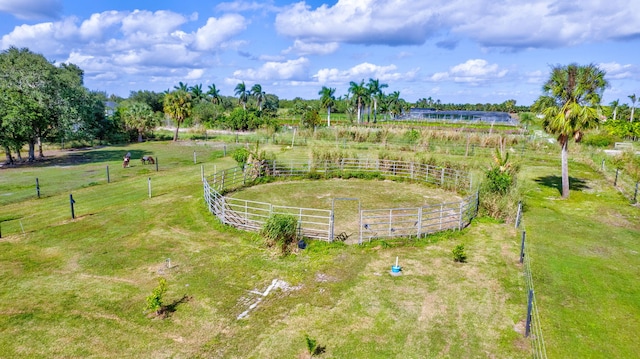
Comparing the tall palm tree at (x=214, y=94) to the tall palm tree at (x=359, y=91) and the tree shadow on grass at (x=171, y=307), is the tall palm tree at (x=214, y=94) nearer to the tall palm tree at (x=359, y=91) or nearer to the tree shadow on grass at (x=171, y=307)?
the tall palm tree at (x=359, y=91)

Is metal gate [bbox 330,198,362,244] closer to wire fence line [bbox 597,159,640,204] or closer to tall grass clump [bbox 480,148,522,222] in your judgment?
tall grass clump [bbox 480,148,522,222]

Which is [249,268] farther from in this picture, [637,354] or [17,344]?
[637,354]

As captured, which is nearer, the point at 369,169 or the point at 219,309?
the point at 219,309

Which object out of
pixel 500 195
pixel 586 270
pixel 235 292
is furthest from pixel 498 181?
pixel 235 292

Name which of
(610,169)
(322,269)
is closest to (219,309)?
(322,269)

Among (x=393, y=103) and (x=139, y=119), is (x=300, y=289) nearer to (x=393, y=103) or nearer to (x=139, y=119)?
(x=139, y=119)

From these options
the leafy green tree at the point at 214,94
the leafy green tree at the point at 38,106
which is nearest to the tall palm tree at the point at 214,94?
the leafy green tree at the point at 214,94
